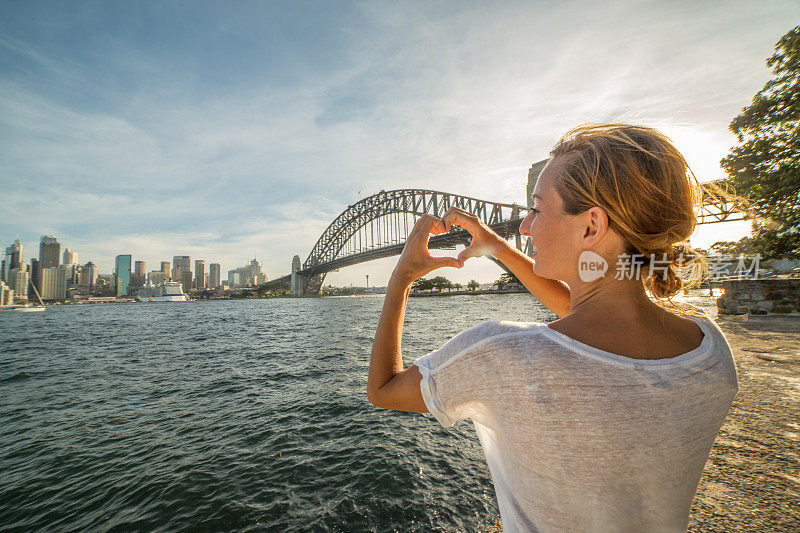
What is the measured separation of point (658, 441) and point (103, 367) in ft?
47.4

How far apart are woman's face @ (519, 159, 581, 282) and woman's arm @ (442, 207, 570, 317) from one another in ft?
1.05

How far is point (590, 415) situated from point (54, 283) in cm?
15071

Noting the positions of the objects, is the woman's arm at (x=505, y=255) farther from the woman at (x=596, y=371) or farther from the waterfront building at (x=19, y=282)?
the waterfront building at (x=19, y=282)

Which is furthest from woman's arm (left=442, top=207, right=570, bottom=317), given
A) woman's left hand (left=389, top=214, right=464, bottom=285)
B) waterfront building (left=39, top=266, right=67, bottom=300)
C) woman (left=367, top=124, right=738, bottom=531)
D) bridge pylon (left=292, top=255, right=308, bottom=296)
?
waterfront building (left=39, top=266, right=67, bottom=300)

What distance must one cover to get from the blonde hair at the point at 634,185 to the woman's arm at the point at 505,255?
43 cm

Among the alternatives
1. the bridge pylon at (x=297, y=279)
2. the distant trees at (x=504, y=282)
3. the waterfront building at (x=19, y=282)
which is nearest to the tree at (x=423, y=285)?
the distant trees at (x=504, y=282)

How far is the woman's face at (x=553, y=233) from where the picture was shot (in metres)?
0.82

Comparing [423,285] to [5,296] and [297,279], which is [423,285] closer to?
[297,279]

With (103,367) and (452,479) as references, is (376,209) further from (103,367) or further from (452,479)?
(452,479)

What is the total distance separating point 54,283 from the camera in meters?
100

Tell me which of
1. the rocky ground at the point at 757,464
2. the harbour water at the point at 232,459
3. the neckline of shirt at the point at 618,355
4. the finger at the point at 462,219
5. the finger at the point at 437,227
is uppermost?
the finger at the point at 462,219

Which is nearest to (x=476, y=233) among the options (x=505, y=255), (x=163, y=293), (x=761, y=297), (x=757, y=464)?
(x=505, y=255)

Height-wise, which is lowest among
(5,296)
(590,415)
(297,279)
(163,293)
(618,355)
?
Result: (163,293)

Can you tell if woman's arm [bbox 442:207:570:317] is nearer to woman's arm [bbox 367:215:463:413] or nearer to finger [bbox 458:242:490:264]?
finger [bbox 458:242:490:264]
